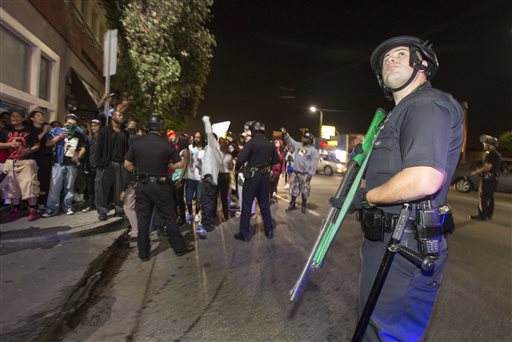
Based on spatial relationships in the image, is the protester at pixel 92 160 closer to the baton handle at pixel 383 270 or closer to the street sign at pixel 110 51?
the street sign at pixel 110 51

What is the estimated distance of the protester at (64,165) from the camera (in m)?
6.91

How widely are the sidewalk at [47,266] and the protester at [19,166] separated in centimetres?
38

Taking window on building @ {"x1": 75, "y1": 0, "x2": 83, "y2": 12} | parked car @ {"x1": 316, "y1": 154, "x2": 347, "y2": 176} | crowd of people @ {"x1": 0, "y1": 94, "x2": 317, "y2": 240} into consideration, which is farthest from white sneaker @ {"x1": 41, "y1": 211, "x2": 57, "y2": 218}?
parked car @ {"x1": 316, "y1": 154, "x2": 347, "y2": 176}

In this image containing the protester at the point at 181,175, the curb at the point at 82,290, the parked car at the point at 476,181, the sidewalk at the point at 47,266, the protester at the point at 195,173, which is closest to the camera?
the curb at the point at 82,290

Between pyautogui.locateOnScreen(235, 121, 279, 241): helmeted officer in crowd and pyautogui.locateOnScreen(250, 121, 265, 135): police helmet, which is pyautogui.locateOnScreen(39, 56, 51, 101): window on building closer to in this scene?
pyautogui.locateOnScreen(250, 121, 265, 135): police helmet

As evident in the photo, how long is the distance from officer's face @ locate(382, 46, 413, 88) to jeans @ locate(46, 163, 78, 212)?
6668 millimetres

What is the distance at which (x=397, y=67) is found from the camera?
1949 mm

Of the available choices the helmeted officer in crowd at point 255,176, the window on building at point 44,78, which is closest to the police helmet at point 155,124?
the helmeted officer in crowd at point 255,176

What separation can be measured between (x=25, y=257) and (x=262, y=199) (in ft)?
11.4

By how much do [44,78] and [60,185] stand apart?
5674mm

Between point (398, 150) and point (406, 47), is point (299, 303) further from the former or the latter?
point (406, 47)

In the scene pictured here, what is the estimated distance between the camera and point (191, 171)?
295 inches

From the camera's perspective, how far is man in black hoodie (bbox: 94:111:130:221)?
675 centimetres

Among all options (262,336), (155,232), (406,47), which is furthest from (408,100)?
(155,232)
